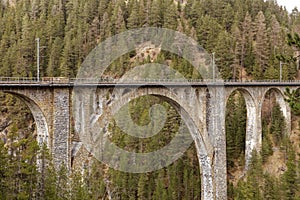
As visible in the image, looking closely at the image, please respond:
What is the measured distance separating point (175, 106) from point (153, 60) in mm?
30078

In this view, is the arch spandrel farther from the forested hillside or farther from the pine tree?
the pine tree

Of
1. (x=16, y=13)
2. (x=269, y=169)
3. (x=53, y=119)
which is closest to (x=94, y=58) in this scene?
(x=16, y=13)

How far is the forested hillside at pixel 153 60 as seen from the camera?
3509 cm

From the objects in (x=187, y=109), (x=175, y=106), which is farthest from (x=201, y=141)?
(x=175, y=106)

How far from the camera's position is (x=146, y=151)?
50188 mm

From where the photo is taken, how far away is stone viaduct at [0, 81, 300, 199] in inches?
1025

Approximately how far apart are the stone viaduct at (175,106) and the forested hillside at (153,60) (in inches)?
101

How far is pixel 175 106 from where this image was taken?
38.1m

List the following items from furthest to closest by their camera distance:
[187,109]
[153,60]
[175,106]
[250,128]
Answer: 1. [153,60]
2. [250,128]
3. [175,106]
4. [187,109]

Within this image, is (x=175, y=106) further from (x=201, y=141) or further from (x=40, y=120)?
(x=40, y=120)

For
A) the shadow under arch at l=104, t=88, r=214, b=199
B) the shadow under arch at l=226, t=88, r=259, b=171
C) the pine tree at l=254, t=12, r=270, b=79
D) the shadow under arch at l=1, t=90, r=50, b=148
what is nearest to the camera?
the shadow under arch at l=1, t=90, r=50, b=148

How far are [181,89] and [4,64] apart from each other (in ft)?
122

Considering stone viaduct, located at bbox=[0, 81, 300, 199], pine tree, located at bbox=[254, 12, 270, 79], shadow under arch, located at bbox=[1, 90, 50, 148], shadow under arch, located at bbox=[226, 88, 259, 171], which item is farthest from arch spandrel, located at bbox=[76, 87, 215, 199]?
pine tree, located at bbox=[254, 12, 270, 79]

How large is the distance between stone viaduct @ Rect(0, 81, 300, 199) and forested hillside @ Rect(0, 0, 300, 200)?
8.45 ft
